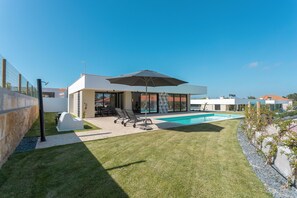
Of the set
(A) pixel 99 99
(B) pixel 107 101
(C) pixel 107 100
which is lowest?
(B) pixel 107 101

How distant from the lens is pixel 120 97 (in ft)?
54.6

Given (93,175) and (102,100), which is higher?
(102,100)

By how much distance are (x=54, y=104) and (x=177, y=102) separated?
61.3 feet

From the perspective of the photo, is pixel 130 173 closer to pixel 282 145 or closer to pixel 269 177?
pixel 269 177

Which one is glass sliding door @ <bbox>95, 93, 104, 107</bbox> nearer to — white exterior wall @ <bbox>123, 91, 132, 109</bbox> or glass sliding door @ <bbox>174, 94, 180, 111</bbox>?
white exterior wall @ <bbox>123, 91, 132, 109</bbox>

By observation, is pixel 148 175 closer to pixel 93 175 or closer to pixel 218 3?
pixel 93 175

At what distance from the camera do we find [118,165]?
3264mm

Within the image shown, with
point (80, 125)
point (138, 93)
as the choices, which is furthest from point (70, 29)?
point (80, 125)

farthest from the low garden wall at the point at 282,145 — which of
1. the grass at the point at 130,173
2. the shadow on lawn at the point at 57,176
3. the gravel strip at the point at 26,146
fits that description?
the gravel strip at the point at 26,146

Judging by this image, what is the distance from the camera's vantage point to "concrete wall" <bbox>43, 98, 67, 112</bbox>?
862 inches

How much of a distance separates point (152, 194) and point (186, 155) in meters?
1.87

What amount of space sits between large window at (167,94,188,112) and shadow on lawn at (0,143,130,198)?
16.2m

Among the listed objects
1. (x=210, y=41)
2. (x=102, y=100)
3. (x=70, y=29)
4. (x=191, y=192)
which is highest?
(x=210, y=41)

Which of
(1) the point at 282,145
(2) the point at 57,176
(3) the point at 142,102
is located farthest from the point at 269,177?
(3) the point at 142,102
